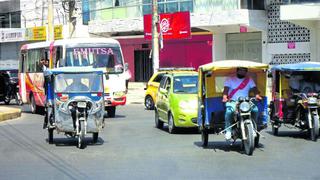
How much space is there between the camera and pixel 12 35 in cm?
5456

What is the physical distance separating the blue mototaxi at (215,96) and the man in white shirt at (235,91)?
32cm

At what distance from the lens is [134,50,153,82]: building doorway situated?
47.0 m

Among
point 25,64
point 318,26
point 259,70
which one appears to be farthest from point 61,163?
point 318,26

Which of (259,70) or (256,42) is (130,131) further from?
(256,42)

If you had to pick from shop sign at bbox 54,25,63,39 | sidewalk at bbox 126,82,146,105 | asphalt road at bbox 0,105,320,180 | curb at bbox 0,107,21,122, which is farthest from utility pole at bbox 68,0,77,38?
asphalt road at bbox 0,105,320,180

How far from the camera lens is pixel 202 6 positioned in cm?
3916

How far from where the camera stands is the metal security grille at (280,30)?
37.2 m

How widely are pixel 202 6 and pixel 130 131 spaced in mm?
22948

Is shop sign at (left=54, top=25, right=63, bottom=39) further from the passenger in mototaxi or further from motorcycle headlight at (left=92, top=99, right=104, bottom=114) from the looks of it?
motorcycle headlight at (left=92, top=99, right=104, bottom=114)

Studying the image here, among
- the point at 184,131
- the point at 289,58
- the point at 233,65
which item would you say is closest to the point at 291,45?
the point at 289,58

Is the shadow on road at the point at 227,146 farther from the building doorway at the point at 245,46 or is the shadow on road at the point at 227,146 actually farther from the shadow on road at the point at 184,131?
the building doorway at the point at 245,46

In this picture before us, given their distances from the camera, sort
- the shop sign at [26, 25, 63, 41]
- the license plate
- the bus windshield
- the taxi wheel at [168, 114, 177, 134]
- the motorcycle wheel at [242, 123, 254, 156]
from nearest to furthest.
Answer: the motorcycle wheel at [242, 123, 254, 156] → the license plate → the taxi wheel at [168, 114, 177, 134] → the bus windshield → the shop sign at [26, 25, 63, 41]

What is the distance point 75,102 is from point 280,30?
86.6ft

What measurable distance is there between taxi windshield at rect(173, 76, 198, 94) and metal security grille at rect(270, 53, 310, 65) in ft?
68.0
